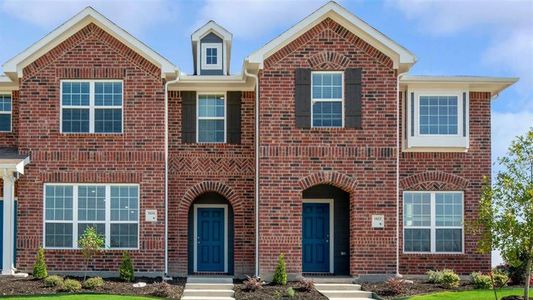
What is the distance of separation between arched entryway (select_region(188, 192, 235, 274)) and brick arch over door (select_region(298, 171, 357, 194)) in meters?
3.07

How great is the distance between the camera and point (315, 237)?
74.2 ft

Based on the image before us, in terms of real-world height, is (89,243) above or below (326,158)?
below

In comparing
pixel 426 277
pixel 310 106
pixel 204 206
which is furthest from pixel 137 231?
pixel 426 277

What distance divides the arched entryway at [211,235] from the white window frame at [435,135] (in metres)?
5.93

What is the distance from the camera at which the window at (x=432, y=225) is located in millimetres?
22250

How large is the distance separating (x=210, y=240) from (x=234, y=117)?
383cm

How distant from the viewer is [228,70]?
2484cm

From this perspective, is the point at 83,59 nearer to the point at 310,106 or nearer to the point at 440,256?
the point at 310,106

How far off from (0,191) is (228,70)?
8.10 metres

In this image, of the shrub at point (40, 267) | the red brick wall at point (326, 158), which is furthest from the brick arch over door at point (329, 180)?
the shrub at point (40, 267)

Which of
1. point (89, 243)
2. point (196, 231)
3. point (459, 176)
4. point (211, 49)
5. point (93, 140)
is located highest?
point (211, 49)

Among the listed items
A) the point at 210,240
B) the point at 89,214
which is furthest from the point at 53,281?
the point at 210,240

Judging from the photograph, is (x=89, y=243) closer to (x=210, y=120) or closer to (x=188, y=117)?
(x=188, y=117)

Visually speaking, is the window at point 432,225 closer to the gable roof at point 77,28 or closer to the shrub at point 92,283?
the gable roof at point 77,28
